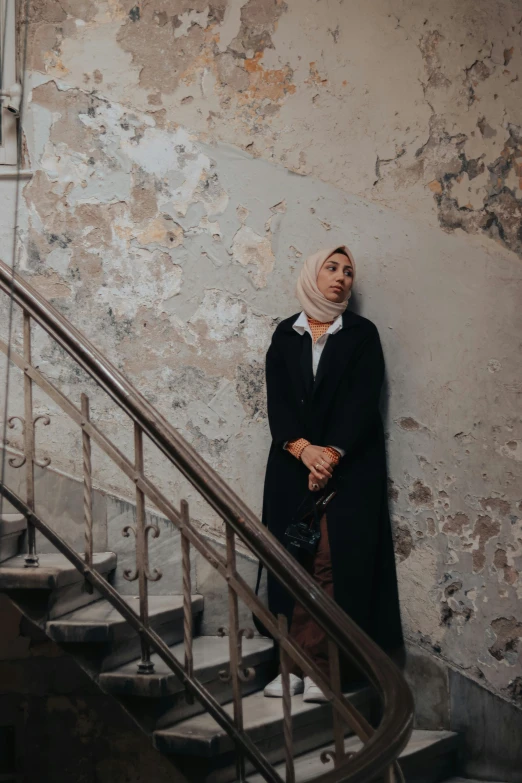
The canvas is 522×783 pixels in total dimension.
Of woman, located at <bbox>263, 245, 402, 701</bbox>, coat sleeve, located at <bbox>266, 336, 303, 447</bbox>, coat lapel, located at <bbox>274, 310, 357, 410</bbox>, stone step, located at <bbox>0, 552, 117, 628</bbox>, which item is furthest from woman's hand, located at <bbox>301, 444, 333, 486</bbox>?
stone step, located at <bbox>0, 552, 117, 628</bbox>

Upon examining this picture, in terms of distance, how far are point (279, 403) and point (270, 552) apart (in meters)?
1.18

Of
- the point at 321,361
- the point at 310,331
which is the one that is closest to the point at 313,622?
the point at 321,361

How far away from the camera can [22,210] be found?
12.8 ft

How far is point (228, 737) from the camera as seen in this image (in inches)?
109

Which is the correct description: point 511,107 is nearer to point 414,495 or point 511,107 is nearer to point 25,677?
point 414,495

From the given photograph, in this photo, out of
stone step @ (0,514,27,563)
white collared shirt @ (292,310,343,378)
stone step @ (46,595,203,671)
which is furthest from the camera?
white collared shirt @ (292,310,343,378)

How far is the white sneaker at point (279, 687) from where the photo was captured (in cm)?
320

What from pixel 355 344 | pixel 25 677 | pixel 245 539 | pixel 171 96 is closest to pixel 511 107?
pixel 355 344

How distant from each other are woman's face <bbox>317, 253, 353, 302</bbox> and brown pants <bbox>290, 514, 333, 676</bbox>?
2.78ft

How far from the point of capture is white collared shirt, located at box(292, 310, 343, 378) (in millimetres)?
3473

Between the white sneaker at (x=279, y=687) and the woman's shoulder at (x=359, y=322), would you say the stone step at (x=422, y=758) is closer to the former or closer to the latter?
the white sneaker at (x=279, y=687)

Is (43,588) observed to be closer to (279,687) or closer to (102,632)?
(102,632)

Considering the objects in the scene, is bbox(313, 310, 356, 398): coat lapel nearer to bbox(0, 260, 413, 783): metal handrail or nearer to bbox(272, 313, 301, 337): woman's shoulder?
bbox(272, 313, 301, 337): woman's shoulder

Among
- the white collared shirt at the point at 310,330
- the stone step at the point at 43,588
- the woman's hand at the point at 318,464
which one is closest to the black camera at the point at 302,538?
the woman's hand at the point at 318,464
